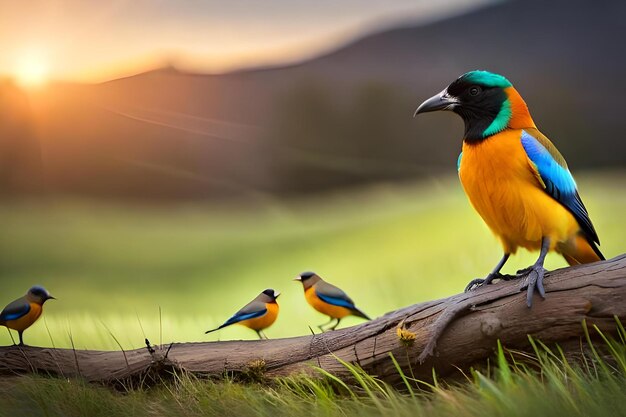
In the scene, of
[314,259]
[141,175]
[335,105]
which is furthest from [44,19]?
[314,259]

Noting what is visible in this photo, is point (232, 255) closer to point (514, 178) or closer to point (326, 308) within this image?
point (326, 308)

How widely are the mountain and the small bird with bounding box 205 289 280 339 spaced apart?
65 cm

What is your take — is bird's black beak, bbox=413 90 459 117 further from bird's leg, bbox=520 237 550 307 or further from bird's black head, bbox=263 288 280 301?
bird's black head, bbox=263 288 280 301

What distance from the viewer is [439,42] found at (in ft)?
10.9

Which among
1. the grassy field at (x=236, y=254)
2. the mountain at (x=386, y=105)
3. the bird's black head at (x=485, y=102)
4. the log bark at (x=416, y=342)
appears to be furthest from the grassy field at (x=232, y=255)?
the bird's black head at (x=485, y=102)

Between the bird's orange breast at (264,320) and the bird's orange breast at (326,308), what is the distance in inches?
5.8

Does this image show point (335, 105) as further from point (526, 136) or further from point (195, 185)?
point (526, 136)

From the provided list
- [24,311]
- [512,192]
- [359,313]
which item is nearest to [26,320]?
[24,311]

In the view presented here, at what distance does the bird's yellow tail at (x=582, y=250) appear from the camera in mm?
2324

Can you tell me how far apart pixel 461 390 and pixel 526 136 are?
31.4 inches

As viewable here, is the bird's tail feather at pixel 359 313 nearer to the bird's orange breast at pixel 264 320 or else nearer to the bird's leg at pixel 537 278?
the bird's orange breast at pixel 264 320

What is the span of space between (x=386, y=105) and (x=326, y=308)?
108 cm

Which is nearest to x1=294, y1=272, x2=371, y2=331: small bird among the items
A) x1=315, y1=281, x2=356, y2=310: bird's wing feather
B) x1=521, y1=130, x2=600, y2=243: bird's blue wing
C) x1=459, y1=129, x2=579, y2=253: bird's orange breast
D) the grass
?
x1=315, y1=281, x2=356, y2=310: bird's wing feather

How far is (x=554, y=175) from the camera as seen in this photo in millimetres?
2236
